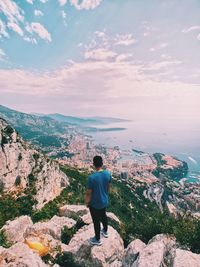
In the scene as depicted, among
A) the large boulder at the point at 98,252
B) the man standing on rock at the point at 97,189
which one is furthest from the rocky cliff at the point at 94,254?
the man standing on rock at the point at 97,189

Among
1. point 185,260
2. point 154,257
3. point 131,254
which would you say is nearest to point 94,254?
point 131,254

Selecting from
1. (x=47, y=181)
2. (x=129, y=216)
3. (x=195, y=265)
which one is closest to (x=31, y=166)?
(x=47, y=181)

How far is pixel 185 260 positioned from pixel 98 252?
412cm

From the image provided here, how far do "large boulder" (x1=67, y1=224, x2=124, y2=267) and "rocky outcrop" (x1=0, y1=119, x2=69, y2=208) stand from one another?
39183 millimetres

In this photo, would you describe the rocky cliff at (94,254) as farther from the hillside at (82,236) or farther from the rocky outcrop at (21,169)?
the rocky outcrop at (21,169)

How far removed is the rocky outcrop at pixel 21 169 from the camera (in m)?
51.4

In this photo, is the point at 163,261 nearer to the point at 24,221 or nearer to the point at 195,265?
the point at 195,265

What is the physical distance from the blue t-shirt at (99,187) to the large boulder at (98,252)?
2.54 metres

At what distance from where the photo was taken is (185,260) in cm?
1051

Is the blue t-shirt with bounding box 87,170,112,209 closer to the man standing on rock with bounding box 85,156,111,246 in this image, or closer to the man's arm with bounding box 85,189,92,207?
the man standing on rock with bounding box 85,156,111,246

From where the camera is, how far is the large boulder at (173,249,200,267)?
33.7 ft

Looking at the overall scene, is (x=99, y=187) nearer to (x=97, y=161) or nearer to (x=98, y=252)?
(x=97, y=161)

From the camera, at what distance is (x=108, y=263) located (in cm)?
1269

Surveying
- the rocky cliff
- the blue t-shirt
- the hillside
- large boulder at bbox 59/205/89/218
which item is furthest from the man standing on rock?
large boulder at bbox 59/205/89/218
